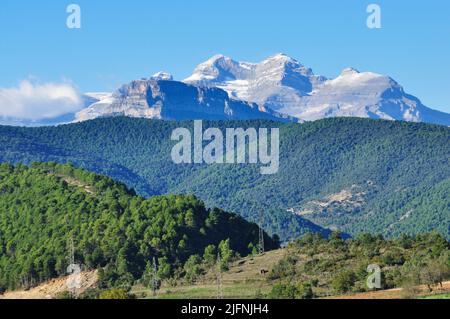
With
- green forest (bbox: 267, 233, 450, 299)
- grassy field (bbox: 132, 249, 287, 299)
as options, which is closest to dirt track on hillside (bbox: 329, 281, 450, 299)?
green forest (bbox: 267, 233, 450, 299)

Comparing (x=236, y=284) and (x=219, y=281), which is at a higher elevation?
(x=219, y=281)

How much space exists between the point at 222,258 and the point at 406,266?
44316 millimetres

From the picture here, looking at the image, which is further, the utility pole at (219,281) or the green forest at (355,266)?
the utility pole at (219,281)

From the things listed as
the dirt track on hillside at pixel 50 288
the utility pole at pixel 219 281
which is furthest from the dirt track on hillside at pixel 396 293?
the dirt track on hillside at pixel 50 288

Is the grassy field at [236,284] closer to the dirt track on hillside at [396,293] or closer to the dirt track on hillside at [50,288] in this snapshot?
the dirt track on hillside at [396,293]

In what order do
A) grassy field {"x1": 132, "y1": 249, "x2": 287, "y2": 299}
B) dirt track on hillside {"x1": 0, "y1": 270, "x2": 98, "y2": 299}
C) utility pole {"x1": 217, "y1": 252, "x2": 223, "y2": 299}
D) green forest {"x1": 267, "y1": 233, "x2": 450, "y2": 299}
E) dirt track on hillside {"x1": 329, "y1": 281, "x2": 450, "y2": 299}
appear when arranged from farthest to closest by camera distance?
dirt track on hillside {"x1": 0, "y1": 270, "x2": 98, "y2": 299}
grassy field {"x1": 132, "y1": 249, "x2": 287, "y2": 299}
utility pole {"x1": 217, "y1": 252, "x2": 223, "y2": 299}
green forest {"x1": 267, "y1": 233, "x2": 450, "y2": 299}
dirt track on hillside {"x1": 329, "y1": 281, "x2": 450, "y2": 299}

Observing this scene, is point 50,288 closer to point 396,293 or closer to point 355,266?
point 355,266

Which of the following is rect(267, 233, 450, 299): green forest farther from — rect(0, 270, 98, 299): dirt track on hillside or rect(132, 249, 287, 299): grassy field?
rect(0, 270, 98, 299): dirt track on hillside

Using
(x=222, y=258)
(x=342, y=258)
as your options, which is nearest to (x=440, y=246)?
(x=342, y=258)

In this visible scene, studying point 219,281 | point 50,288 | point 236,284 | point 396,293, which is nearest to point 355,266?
point 236,284

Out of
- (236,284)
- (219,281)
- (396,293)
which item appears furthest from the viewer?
(219,281)

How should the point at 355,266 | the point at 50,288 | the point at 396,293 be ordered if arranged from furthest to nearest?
the point at 50,288 → the point at 355,266 → the point at 396,293

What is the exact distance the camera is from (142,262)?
19975 cm
